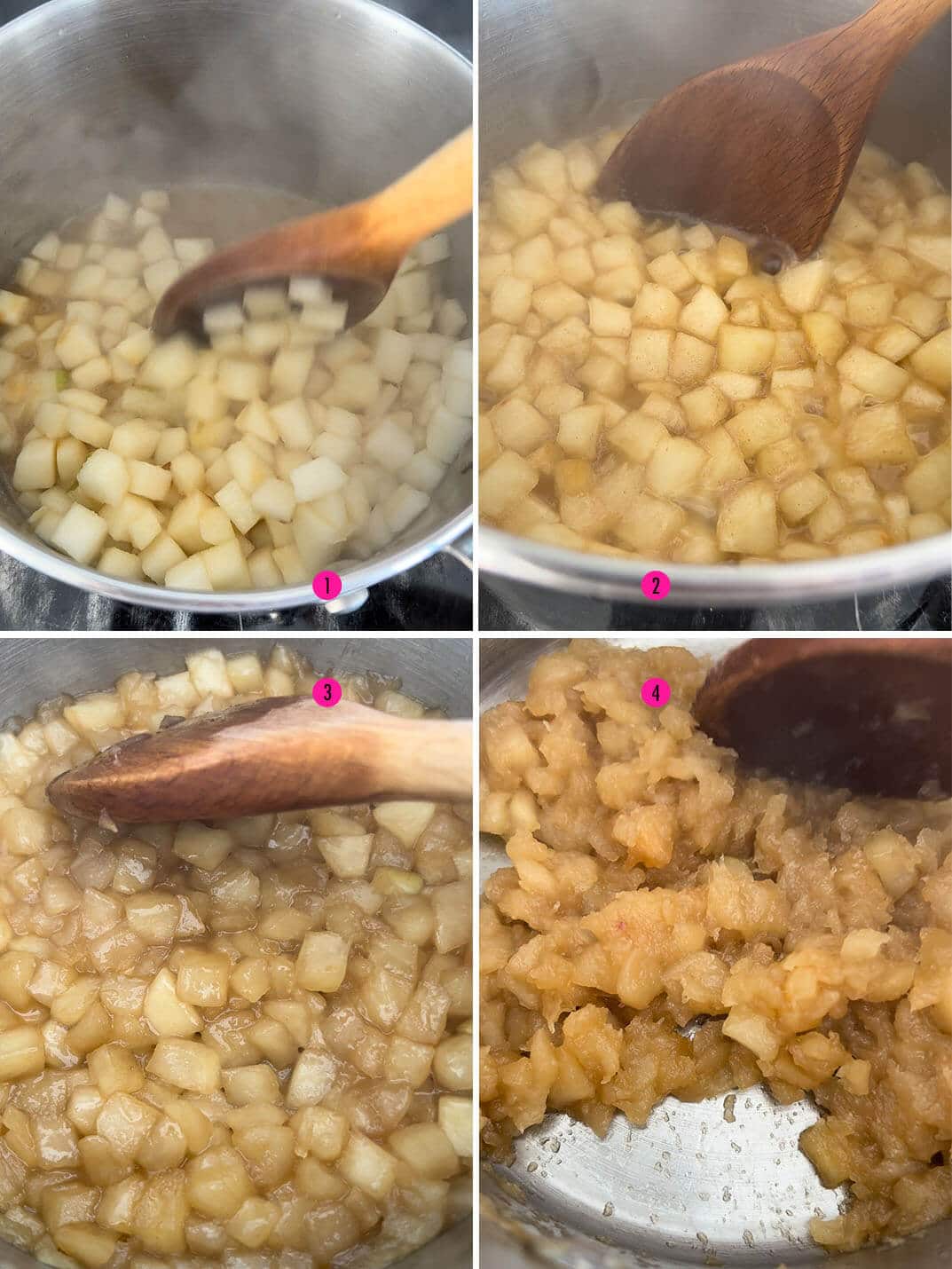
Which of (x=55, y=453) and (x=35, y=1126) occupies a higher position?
(x=55, y=453)

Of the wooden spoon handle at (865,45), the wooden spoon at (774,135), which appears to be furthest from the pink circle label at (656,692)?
the wooden spoon handle at (865,45)

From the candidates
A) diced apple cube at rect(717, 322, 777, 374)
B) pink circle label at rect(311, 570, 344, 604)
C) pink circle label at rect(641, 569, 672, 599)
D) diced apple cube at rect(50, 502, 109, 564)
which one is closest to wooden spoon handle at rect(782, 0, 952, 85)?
diced apple cube at rect(717, 322, 777, 374)

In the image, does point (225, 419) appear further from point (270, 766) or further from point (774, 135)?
point (774, 135)

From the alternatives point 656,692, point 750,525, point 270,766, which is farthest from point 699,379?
point 270,766

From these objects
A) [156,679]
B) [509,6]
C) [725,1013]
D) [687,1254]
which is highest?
[509,6]

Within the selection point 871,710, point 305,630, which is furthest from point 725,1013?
point 305,630

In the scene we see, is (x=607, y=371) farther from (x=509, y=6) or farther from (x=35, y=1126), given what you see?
(x=35, y=1126)

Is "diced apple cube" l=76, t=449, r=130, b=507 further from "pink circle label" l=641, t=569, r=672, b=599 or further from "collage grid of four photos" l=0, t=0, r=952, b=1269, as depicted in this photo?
"pink circle label" l=641, t=569, r=672, b=599
